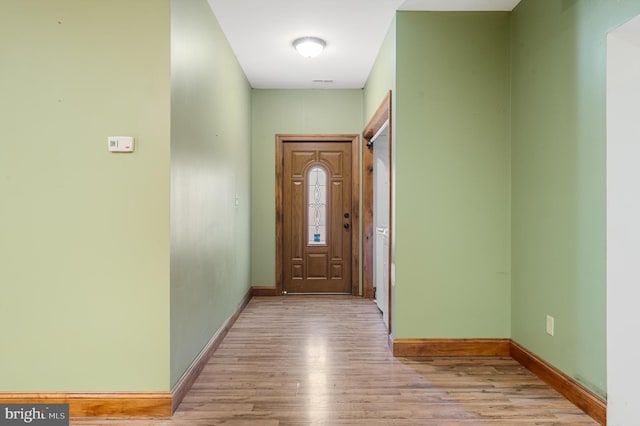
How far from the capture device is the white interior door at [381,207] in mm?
4186

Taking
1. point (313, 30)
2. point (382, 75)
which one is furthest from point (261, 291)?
point (313, 30)

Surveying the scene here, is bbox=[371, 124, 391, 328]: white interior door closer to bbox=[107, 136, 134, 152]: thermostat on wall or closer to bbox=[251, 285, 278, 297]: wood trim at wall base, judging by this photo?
bbox=[251, 285, 278, 297]: wood trim at wall base

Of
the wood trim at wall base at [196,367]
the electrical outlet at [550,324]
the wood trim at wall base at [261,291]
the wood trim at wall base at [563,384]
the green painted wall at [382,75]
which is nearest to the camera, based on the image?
the wood trim at wall base at [563,384]

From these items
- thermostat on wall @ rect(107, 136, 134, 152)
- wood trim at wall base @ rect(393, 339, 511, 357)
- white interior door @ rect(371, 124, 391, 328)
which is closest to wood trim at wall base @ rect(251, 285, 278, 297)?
white interior door @ rect(371, 124, 391, 328)

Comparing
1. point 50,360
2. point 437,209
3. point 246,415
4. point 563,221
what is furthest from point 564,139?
point 50,360

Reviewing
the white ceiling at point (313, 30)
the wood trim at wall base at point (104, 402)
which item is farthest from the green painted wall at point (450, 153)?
the wood trim at wall base at point (104, 402)

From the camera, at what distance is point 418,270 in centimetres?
306

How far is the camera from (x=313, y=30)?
3.46 m

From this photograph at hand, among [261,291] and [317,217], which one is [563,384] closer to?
[317,217]

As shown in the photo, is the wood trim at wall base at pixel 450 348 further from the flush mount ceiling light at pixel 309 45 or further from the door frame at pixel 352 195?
the flush mount ceiling light at pixel 309 45

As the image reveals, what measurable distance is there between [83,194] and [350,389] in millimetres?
1888

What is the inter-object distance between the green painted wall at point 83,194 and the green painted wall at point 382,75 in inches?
69.1

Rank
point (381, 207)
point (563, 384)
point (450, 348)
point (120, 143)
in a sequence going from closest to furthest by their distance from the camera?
point (120, 143)
point (563, 384)
point (450, 348)
point (381, 207)
